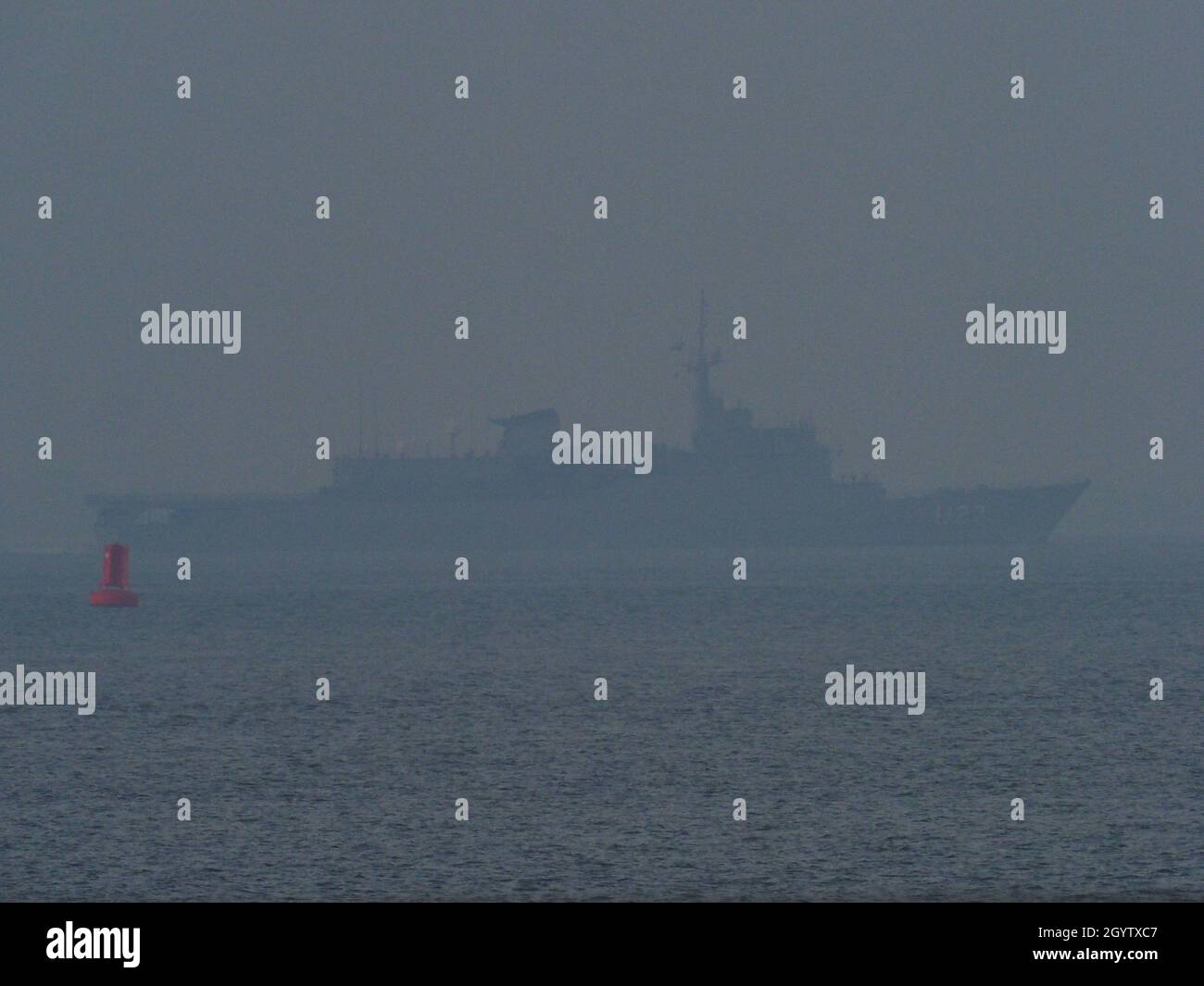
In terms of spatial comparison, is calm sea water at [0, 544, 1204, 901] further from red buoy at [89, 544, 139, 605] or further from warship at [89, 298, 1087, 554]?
warship at [89, 298, 1087, 554]

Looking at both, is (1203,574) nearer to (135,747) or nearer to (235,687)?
(235,687)

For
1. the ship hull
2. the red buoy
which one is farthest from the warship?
the red buoy

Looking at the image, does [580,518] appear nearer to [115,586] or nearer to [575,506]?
[575,506]

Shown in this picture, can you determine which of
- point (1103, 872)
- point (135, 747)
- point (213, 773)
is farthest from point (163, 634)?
point (1103, 872)

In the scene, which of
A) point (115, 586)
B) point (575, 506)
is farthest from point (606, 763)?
point (575, 506)

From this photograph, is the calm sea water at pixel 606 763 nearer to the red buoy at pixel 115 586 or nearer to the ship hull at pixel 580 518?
the red buoy at pixel 115 586

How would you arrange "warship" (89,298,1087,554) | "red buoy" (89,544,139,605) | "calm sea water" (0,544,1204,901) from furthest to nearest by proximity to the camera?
"warship" (89,298,1087,554), "red buoy" (89,544,139,605), "calm sea water" (0,544,1204,901)

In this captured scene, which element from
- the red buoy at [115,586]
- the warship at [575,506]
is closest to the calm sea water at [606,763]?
the red buoy at [115,586]

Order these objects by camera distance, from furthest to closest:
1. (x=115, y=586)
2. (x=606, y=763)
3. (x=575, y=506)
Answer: (x=575, y=506), (x=115, y=586), (x=606, y=763)
